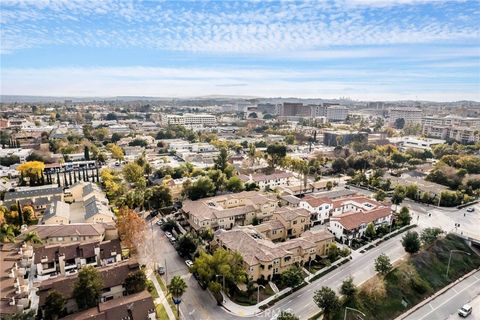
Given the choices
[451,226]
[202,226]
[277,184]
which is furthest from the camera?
[277,184]

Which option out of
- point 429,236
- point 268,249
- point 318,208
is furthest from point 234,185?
point 429,236

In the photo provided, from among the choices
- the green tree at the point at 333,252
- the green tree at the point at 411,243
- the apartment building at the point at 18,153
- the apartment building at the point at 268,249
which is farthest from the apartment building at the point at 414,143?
the apartment building at the point at 18,153

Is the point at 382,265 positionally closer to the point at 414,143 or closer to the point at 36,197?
the point at 36,197

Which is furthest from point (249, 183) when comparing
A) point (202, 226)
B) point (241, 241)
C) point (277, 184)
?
point (241, 241)

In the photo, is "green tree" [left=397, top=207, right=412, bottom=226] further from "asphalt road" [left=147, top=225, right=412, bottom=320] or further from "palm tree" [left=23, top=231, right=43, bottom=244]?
"palm tree" [left=23, top=231, right=43, bottom=244]

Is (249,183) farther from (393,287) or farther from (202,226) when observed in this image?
(393,287)

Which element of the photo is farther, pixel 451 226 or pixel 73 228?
pixel 451 226
